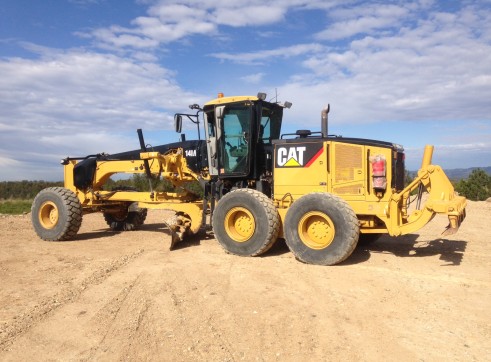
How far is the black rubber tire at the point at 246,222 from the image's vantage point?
751 centimetres

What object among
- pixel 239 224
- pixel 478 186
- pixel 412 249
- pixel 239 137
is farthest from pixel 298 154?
pixel 478 186

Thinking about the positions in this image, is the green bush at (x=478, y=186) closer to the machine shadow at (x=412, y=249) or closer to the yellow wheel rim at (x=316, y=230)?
the machine shadow at (x=412, y=249)

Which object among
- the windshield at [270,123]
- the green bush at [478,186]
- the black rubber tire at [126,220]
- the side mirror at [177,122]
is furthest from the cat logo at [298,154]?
the green bush at [478,186]

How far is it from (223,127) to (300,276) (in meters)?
3.49

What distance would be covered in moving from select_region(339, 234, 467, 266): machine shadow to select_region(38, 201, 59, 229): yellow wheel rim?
21.2 feet

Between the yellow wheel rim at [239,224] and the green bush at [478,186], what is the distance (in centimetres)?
1737

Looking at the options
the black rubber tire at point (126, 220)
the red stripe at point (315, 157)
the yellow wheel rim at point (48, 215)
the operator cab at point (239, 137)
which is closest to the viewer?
the red stripe at point (315, 157)

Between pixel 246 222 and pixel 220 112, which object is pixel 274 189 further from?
pixel 220 112

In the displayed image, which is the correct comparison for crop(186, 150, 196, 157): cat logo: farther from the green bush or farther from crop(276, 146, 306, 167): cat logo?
the green bush

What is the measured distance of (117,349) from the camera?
3951 mm

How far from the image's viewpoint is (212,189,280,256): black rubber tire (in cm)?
751

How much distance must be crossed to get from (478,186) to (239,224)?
58.0 feet

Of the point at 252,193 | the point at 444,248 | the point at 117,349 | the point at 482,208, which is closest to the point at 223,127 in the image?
the point at 252,193

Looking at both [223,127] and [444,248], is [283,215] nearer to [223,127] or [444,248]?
[223,127]
